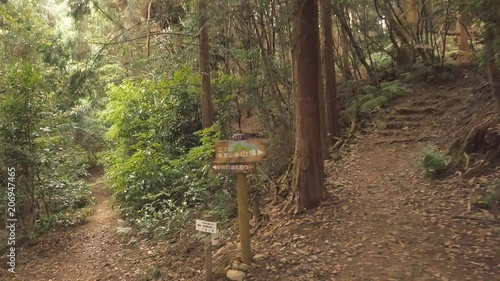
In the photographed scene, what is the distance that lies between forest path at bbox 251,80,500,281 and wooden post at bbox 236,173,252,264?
0.33 meters

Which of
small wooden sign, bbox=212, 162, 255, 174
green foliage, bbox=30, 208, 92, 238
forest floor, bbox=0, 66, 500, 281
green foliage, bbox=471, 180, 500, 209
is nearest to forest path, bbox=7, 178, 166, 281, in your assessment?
forest floor, bbox=0, 66, 500, 281

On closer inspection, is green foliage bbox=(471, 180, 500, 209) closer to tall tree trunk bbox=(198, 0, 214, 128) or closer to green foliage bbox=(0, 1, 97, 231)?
tall tree trunk bbox=(198, 0, 214, 128)

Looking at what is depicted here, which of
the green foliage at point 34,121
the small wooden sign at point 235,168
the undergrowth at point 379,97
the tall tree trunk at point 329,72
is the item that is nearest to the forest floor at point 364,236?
the tall tree trunk at point 329,72

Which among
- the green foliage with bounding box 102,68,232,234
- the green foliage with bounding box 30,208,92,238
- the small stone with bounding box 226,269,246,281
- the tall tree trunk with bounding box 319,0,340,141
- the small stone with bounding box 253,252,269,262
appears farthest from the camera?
the tall tree trunk with bounding box 319,0,340,141

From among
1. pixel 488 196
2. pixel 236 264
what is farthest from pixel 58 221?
pixel 488 196

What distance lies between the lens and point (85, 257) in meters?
8.86

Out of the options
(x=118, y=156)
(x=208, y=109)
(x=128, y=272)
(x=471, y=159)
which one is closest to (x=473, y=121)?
(x=471, y=159)

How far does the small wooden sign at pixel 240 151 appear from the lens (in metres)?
5.27

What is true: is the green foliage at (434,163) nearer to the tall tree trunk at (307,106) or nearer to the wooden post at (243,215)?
the tall tree trunk at (307,106)

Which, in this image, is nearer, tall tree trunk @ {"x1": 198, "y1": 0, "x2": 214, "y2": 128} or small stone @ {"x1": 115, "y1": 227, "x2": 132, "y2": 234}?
small stone @ {"x1": 115, "y1": 227, "x2": 132, "y2": 234}

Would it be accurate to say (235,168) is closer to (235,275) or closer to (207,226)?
(207,226)

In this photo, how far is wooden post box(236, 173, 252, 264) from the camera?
17.8ft

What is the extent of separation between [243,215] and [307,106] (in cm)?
269

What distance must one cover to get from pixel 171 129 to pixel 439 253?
9467mm
